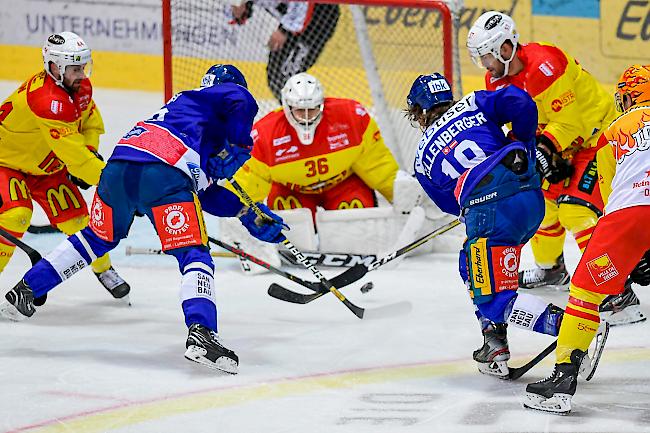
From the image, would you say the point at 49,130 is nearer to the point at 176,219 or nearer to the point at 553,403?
the point at 176,219

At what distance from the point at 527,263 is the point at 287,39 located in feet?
6.35

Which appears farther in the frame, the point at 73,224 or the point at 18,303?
the point at 73,224

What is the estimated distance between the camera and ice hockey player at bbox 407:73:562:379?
334cm

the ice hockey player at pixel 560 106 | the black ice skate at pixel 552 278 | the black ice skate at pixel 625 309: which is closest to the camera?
the black ice skate at pixel 625 309

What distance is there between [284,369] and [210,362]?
28 centimetres

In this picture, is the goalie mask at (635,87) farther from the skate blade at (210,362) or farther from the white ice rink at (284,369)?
the skate blade at (210,362)

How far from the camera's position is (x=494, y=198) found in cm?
336

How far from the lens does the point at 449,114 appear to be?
352 cm

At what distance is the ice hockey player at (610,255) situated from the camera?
2908mm

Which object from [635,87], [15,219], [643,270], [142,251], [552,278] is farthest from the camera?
[142,251]

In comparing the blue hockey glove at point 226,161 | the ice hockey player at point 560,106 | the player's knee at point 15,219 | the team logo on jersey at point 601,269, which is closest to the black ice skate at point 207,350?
the blue hockey glove at point 226,161

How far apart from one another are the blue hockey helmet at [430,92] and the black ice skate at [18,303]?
58.9 inches

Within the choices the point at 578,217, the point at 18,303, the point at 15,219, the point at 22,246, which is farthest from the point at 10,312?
the point at 578,217

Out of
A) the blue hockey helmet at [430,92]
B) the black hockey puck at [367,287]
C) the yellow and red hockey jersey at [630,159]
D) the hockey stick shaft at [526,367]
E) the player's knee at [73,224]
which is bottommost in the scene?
the black hockey puck at [367,287]
